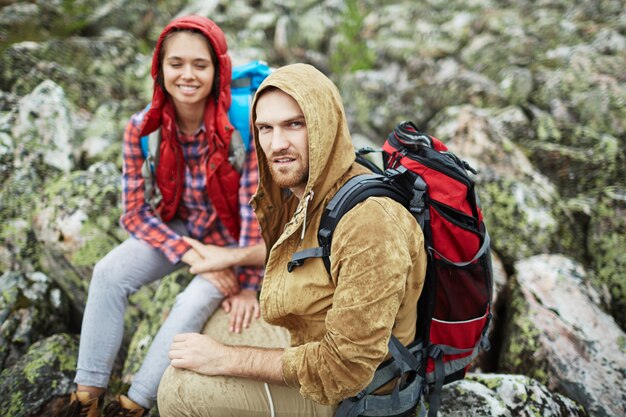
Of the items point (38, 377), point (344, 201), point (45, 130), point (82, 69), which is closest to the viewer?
point (344, 201)

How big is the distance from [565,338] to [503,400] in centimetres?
121

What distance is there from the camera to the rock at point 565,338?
3922 mm

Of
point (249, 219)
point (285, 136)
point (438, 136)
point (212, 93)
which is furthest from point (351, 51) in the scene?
point (285, 136)

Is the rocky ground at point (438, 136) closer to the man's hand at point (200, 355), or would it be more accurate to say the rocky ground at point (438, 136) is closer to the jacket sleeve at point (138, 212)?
the jacket sleeve at point (138, 212)

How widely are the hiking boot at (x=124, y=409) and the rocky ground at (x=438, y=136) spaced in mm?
232

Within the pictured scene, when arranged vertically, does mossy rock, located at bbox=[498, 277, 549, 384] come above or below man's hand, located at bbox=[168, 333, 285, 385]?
below

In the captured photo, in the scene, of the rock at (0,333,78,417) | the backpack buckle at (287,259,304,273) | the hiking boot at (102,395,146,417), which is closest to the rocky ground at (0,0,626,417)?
the rock at (0,333,78,417)

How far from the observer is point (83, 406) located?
3523 millimetres

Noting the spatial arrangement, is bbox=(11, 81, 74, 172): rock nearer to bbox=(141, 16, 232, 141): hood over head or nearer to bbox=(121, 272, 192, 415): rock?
bbox=(121, 272, 192, 415): rock

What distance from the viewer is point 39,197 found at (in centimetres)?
591

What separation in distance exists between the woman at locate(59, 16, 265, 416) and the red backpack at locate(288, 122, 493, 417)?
53.5 inches

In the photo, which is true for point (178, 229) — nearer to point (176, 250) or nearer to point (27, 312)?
point (176, 250)

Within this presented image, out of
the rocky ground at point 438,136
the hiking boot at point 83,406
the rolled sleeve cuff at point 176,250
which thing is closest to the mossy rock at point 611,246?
the rocky ground at point 438,136

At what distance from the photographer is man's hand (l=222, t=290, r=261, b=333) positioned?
145 inches
